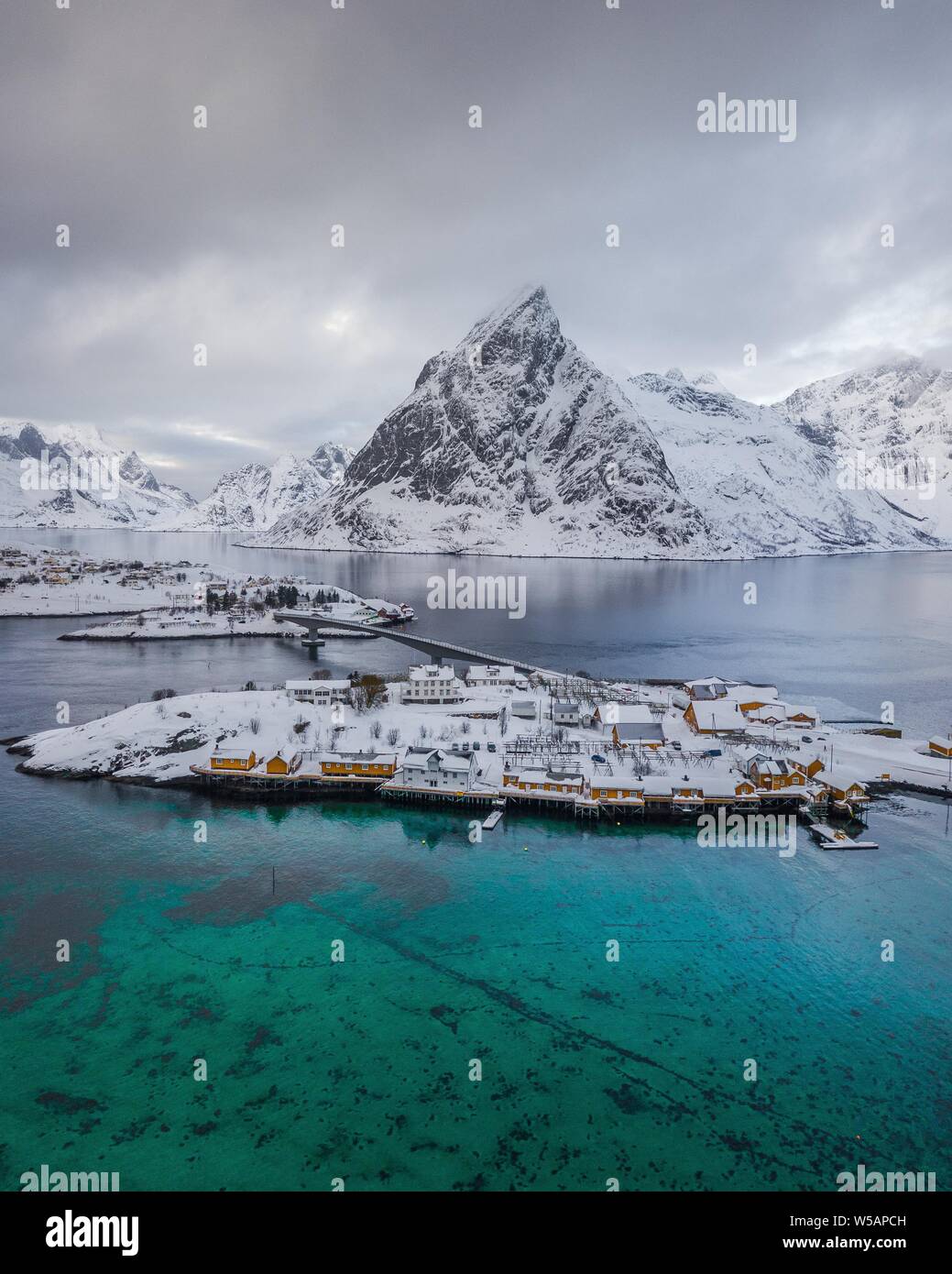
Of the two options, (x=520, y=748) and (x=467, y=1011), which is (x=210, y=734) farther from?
(x=467, y=1011)

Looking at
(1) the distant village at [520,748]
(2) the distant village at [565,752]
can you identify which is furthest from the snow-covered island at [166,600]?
(2) the distant village at [565,752]

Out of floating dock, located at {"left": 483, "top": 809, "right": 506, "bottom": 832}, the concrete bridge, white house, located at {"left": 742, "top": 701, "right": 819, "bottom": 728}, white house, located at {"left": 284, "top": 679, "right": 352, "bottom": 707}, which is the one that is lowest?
floating dock, located at {"left": 483, "top": 809, "right": 506, "bottom": 832}

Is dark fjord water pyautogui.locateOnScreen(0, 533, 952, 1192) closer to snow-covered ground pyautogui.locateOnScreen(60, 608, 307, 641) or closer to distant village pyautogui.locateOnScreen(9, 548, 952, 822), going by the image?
distant village pyautogui.locateOnScreen(9, 548, 952, 822)

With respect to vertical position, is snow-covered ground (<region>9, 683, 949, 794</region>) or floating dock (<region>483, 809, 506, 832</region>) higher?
snow-covered ground (<region>9, 683, 949, 794</region>)

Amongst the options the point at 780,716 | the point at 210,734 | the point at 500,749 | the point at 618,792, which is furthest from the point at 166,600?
the point at 780,716

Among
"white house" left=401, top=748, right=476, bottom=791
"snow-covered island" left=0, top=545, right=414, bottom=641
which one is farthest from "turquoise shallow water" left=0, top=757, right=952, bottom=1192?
"snow-covered island" left=0, top=545, right=414, bottom=641

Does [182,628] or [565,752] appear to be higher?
[182,628]
